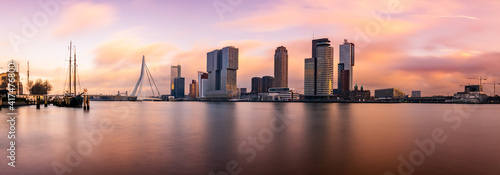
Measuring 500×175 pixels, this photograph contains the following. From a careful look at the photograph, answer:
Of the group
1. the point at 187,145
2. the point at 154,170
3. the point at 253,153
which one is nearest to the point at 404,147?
the point at 253,153

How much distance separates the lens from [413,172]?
15398mm

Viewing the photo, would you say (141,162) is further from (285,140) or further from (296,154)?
(285,140)

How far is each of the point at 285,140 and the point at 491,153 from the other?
14197 mm

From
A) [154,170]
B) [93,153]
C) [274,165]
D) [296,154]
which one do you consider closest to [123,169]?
[154,170]

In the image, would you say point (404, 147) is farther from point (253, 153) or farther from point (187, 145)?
point (187, 145)

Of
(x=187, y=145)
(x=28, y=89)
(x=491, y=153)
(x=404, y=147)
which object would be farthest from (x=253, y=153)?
(x=28, y=89)

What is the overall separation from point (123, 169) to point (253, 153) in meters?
8.12

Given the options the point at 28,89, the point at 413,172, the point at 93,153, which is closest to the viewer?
the point at 413,172

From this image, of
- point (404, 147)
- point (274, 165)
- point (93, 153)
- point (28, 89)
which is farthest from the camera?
point (28, 89)

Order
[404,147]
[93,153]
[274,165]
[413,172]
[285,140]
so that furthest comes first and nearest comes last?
[285,140] < [404,147] < [93,153] < [274,165] < [413,172]

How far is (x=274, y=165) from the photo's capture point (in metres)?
16.7

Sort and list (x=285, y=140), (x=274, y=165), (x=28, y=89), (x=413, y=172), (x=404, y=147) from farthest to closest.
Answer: (x=28, y=89) < (x=285, y=140) < (x=404, y=147) < (x=274, y=165) < (x=413, y=172)

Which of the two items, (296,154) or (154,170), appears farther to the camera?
(296,154)

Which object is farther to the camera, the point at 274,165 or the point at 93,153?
the point at 93,153
